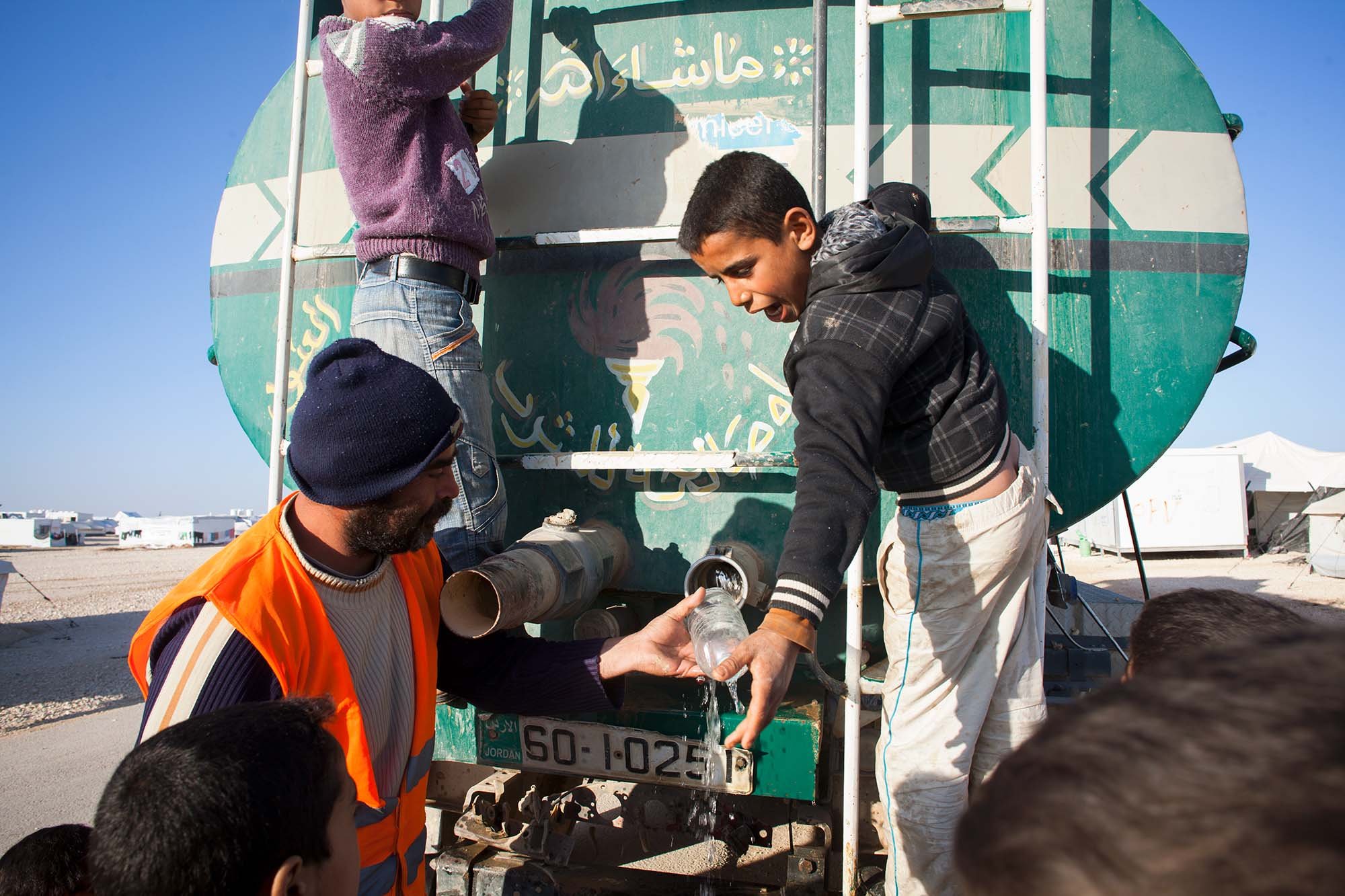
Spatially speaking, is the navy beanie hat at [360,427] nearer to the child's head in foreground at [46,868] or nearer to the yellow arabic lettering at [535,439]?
the child's head in foreground at [46,868]

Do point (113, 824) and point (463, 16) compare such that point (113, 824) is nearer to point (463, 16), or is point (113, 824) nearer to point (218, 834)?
point (218, 834)

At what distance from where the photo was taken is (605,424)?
257cm

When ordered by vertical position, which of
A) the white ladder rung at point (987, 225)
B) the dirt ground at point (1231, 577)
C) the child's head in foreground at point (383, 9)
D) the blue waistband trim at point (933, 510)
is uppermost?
the child's head in foreground at point (383, 9)

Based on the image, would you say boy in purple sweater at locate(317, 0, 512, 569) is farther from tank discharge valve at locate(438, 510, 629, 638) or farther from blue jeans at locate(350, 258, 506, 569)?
tank discharge valve at locate(438, 510, 629, 638)

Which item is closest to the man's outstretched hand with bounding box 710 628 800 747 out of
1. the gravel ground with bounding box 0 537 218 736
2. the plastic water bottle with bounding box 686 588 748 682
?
the plastic water bottle with bounding box 686 588 748 682

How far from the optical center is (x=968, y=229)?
2184mm

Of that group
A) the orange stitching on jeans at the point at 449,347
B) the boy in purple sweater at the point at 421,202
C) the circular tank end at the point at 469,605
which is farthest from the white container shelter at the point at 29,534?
the circular tank end at the point at 469,605

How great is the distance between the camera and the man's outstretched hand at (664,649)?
1.91m

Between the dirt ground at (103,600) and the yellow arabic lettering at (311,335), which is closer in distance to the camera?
the yellow arabic lettering at (311,335)

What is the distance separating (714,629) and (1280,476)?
86.2 feet

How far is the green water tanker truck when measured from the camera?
7.32ft

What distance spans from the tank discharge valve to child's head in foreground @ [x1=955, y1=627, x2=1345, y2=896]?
4.87ft

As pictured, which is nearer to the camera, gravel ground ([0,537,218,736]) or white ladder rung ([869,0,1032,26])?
white ladder rung ([869,0,1032,26])

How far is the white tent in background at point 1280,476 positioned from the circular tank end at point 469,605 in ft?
64.9
